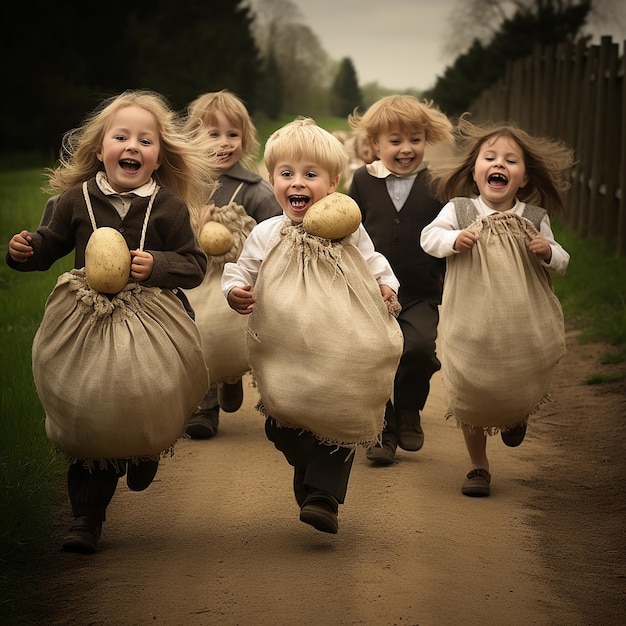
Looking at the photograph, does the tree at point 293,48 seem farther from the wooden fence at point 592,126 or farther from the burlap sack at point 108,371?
the burlap sack at point 108,371

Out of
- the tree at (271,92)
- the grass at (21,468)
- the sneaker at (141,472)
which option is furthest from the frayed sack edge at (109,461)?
the tree at (271,92)

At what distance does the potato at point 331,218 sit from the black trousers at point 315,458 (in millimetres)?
781

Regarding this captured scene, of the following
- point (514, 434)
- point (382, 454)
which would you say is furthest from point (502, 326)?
point (382, 454)

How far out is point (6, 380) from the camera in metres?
6.49

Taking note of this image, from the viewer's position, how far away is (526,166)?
5609 millimetres

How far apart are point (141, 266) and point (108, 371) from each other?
421mm

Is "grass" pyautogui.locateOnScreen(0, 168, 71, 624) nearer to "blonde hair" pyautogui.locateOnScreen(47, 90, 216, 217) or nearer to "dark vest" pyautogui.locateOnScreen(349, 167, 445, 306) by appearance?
"blonde hair" pyautogui.locateOnScreen(47, 90, 216, 217)

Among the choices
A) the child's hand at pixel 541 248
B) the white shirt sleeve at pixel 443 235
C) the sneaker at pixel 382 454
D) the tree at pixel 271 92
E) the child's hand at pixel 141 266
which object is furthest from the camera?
the tree at pixel 271 92

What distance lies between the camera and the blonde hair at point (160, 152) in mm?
4859

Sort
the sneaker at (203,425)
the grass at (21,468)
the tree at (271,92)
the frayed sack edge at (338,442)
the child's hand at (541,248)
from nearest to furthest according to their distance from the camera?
1. the grass at (21,468)
2. the frayed sack edge at (338,442)
3. the child's hand at (541,248)
4. the sneaker at (203,425)
5. the tree at (271,92)

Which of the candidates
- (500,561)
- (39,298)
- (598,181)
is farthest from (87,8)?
(500,561)

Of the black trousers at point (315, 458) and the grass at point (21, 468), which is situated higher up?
the black trousers at point (315, 458)

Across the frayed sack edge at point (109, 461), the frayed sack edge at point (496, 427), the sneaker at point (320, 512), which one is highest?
the frayed sack edge at point (109, 461)

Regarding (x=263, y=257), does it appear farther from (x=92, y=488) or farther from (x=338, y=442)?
(x=92, y=488)
